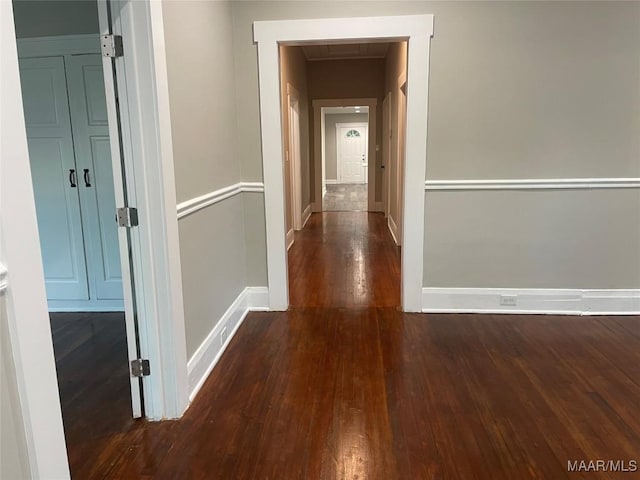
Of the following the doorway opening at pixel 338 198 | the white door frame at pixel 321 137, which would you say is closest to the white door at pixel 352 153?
the doorway opening at pixel 338 198

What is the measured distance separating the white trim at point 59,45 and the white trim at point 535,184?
2.51 m

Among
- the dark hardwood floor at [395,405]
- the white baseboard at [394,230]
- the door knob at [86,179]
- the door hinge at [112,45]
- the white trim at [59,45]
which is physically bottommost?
the dark hardwood floor at [395,405]

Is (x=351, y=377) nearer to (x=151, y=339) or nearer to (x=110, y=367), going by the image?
(x=151, y=339)

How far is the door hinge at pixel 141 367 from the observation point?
2135 millimetres

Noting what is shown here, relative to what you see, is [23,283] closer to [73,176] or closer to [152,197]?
[152,197]

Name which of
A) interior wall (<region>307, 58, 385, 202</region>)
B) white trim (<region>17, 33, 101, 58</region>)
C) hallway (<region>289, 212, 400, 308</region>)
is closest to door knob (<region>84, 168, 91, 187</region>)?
white trim (<region>17, 33, 101, 58</region>)

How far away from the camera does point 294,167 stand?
21.7 feet

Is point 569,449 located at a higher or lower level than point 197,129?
lower

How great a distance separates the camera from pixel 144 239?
2.01 metres

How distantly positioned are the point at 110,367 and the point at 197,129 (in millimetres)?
1453

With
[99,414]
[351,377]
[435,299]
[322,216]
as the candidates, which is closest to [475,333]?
[435,299]

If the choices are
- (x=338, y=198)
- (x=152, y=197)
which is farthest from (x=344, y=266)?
(x=338, y=198)

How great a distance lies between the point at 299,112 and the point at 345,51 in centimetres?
118

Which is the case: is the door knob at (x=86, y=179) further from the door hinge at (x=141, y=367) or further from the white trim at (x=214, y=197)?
the door hinge at (x=141, y=367)
